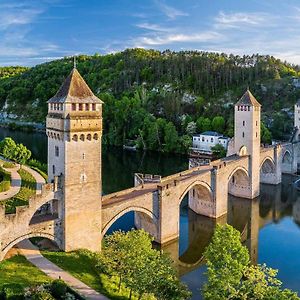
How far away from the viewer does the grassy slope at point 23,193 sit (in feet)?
127

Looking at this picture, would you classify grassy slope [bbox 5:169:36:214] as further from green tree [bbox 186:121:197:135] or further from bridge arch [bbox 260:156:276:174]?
green tree [bbox 186:121:197:135]

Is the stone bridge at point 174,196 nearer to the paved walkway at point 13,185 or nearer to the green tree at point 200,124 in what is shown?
the paved walkway at point 13,185

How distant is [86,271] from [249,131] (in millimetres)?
33609

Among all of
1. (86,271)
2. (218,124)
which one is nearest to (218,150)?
(218,124)

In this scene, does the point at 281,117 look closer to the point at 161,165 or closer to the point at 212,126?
the point at 212,126

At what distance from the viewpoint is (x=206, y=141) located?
87.0 metres

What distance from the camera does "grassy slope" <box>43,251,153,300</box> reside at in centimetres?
2593

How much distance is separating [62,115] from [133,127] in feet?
230

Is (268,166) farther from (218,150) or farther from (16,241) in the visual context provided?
(16,241)

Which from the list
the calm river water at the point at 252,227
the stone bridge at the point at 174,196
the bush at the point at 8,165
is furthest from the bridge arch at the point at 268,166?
the bush at the point at 8,165

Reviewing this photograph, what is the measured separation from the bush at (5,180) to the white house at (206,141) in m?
43.7

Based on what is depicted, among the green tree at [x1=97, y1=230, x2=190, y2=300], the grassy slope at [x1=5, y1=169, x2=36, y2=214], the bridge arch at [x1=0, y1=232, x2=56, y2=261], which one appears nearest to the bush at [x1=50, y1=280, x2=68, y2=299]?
the green tree at [x1=97, y1=230, x2=190, y2=300]

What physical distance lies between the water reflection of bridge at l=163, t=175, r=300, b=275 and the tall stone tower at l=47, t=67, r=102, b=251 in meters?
9.52

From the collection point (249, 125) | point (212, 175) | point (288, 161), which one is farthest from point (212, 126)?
point (212, 175)
